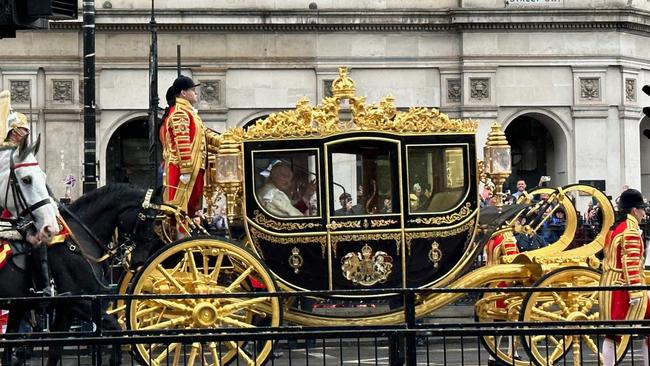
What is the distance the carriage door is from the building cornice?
22939 mm

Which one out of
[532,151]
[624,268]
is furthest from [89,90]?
[532,151]

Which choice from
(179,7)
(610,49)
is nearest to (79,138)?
(179,7)

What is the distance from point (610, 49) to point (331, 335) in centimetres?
3168

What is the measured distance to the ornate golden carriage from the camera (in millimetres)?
16125

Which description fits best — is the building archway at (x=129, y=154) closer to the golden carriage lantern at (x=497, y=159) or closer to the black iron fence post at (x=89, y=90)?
the black iron fence post at (x=89, y=90)

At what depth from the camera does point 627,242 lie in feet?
48.4

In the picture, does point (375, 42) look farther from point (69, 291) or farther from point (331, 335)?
point (331, 335)

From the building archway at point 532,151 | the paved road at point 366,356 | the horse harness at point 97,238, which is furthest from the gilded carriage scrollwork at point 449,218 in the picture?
the building archway at point 532,151

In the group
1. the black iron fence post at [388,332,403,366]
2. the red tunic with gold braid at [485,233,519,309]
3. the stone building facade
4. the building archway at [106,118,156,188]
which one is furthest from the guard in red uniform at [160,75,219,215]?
the building archway at [106,118,156,188]

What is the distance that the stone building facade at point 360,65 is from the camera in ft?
127

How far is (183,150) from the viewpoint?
16.5 meters

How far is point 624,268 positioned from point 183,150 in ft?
15.6

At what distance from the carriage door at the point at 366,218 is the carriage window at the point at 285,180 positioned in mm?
234

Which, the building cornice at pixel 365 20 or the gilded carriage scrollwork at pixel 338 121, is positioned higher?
the building cornice at pixel 365 20
